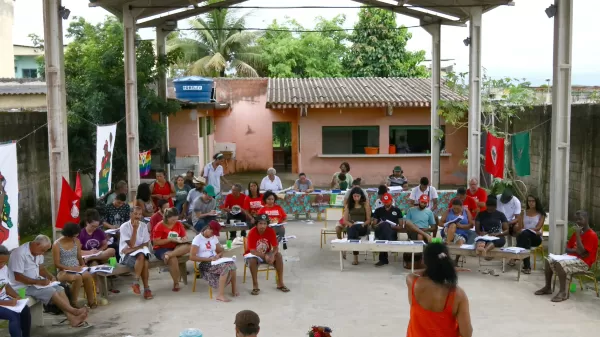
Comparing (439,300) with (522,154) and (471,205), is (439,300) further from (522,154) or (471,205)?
(522,154)

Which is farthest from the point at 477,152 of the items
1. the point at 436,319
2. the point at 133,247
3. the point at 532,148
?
the point at 436,319

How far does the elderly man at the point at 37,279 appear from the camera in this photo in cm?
827

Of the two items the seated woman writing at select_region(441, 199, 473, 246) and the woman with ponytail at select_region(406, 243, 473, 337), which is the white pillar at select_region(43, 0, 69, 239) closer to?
the seated woman writing at select_region(441, 199, 473, 246)

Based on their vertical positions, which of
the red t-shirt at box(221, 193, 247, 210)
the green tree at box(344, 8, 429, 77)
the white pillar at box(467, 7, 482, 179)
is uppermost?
the green tree at box(344, 8, 429, 77)

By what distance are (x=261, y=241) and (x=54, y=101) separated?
4075 mm

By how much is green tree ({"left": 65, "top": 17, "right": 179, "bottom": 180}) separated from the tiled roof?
6.24 meters

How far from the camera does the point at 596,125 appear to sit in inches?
559

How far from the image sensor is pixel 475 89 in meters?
16.5

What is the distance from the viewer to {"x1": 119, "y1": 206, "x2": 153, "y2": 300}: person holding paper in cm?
993

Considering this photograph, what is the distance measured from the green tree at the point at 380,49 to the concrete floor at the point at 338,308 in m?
24.6

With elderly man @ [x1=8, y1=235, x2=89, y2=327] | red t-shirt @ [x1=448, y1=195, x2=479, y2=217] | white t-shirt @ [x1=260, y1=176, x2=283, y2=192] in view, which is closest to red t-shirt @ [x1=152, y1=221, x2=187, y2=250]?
elderly man @ [x1=8, y1=235, x2=89, y2=327]

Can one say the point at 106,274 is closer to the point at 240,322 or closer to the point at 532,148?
the point at 240,322

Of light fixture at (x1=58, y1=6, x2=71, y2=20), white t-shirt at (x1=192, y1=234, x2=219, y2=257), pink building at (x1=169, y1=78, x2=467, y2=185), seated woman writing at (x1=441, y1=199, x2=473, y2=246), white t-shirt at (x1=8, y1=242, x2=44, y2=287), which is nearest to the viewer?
white t-shirt at (x1=8, y1=242, x2=44, y2=287)

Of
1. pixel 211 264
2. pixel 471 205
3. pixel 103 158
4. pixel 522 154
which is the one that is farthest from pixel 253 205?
pixel 522 154
